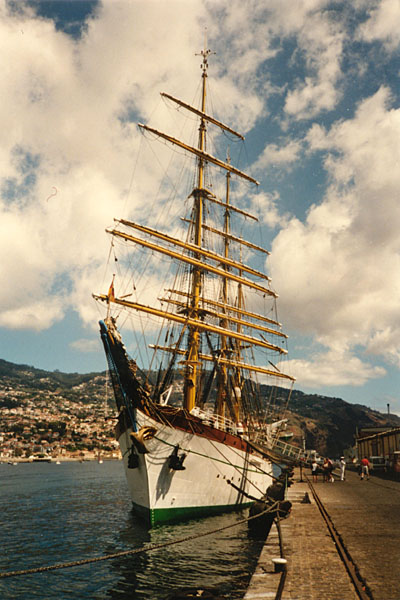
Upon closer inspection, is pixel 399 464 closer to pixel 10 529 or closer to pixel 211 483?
pixel 211 483

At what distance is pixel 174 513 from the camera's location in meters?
16.0

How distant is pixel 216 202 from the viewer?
103 ft

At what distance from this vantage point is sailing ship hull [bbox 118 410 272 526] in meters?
15.4

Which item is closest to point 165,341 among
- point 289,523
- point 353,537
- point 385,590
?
point 289,523

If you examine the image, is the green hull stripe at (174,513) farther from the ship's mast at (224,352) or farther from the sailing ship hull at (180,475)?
the ship's mast at (224,352)

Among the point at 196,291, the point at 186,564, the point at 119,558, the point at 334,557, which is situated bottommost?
the point at 119,558

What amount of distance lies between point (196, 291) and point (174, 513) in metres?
12.8

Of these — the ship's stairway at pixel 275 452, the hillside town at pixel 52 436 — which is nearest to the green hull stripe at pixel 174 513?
the ship's stairway at pixel 275 452

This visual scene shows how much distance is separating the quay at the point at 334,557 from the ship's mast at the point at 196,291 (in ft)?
32.4

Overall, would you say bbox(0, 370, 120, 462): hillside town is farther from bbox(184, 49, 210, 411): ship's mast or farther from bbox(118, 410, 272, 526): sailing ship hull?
bbox(118, 410, 272, 526): sailing ship hull

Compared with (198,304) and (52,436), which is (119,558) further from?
(52,436)

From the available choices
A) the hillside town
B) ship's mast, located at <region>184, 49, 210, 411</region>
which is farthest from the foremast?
the hillside town

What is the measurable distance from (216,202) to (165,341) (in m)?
12.8

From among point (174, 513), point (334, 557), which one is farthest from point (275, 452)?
point (334, 557)
